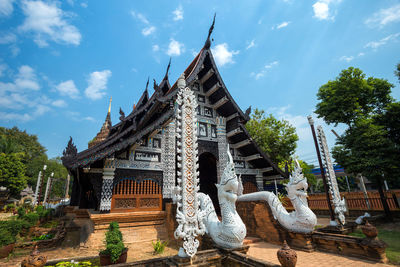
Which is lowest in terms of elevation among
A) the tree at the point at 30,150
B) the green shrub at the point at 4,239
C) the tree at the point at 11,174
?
the green shrub at the point at 4,239

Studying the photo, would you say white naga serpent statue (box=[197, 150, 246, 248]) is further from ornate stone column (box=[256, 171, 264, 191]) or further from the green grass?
ornate stone column (box=[256, 171, 264, 191])

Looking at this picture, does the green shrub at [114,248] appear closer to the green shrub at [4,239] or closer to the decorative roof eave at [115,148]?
the decorative roof eave at [115,148]

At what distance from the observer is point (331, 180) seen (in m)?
7.88

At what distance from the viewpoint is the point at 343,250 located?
512 cm

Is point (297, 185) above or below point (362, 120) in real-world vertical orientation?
below

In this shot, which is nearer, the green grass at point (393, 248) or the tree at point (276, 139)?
the green grass at point (393, 248)

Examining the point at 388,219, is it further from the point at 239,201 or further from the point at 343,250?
the point at 239,201

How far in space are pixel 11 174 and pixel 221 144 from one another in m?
27.8

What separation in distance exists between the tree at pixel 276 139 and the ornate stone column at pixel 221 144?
958cm

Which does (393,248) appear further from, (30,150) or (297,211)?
(30,150)

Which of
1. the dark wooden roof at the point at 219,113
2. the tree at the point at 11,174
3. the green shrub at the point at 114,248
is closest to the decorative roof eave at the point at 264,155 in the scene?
the dark wooden roof at the point at 219,113

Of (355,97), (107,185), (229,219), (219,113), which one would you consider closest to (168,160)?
(107,185)

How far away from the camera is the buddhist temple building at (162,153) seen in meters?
7.29

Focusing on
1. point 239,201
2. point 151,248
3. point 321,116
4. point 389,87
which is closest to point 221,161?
point 239,201
